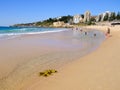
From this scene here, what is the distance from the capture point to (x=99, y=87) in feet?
17.6

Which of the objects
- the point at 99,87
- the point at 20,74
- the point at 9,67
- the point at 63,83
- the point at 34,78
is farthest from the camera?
the point at 9,67

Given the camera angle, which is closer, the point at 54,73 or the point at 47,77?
the point at 47,77

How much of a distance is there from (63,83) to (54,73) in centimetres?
119

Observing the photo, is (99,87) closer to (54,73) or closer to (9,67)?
(54,73)

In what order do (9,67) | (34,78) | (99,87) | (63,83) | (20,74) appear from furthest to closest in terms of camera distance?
(9,67)
(20,74)
(34,78)
(63,83)
(99,87)

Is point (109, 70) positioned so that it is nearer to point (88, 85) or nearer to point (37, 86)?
point (88, 85)

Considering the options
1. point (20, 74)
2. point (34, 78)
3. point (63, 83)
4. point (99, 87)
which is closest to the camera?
point (99, 87)

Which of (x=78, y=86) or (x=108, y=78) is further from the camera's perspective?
(x=108, y=78)

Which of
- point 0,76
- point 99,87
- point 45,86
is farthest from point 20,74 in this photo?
point 99,87

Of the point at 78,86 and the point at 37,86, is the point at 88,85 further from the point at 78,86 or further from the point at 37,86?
the point at 37,86

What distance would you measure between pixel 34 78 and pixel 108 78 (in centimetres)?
233

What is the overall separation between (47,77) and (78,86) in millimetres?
1358

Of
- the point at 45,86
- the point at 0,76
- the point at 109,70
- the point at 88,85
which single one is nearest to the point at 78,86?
the point at 88,85

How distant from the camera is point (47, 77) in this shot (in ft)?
21.4
